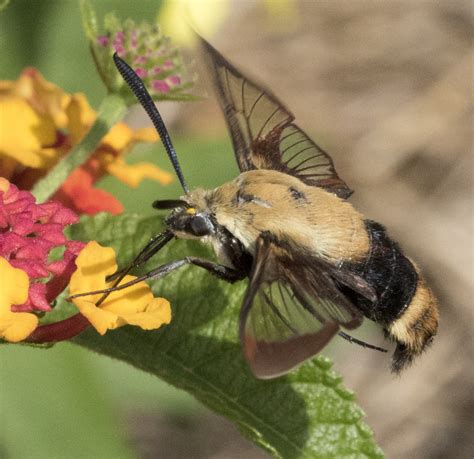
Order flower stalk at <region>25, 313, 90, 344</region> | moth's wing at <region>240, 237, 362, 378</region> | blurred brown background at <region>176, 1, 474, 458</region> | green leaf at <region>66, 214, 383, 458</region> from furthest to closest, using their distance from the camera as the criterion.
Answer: blurred brown background at <region>176, 1, 474, 458</region>
green leaf at <region>66, 214, 383, 458</region>
flower stalk at <region>25, 313, 90, 344</region>
moth's wing at <region>240, 237, 362, 378</region>

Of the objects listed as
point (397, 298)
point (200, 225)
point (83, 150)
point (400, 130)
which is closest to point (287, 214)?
point (200, 225)

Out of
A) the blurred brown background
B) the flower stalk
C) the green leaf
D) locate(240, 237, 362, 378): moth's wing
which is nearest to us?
locate(240, 237, 362, 378): moth's wing

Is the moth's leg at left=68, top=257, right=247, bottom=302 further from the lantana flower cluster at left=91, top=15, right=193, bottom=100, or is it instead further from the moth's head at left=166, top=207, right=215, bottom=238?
the lantana flower cluster at left=91, top=15, right=193, bottom=100

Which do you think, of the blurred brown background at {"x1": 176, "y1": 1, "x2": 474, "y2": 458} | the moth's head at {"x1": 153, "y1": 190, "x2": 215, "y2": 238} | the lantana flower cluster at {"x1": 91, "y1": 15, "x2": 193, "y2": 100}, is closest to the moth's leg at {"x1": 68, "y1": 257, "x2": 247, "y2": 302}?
the moth's head at {"x1": 153, "y1": 190, "x2": 215, "y2": 238}

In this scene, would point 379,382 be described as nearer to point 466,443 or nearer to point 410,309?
point 466,443

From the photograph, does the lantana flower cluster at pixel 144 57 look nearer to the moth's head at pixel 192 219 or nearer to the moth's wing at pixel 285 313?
the moth's head at pixel 192 219

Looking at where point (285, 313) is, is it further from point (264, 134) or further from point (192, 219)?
point (264, 134)

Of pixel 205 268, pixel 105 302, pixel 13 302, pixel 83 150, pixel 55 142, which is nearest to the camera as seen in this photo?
pixel 13 302
